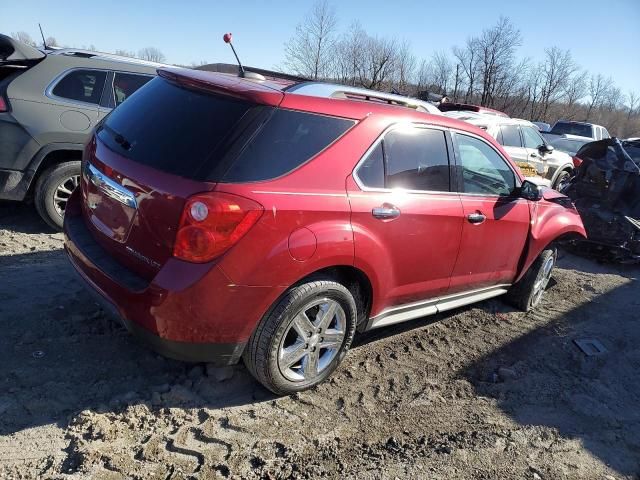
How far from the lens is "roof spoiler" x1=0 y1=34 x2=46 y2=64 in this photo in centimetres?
485

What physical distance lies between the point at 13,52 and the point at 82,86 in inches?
26.2

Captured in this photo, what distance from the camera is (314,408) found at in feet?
9.95

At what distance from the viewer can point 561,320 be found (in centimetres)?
491

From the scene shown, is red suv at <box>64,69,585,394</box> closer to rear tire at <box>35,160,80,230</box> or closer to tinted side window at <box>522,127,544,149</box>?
rear tire at <box>35,160,80,230</box>

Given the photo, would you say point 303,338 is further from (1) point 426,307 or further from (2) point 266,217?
(1) point 426,307

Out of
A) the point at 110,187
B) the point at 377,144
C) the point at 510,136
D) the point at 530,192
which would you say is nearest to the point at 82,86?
the point at 110,187

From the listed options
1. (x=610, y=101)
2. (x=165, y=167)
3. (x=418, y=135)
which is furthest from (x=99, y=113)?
(x=610, y=101)

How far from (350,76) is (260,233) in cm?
2967

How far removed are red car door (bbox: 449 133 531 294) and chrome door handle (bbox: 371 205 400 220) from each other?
2.61 ft

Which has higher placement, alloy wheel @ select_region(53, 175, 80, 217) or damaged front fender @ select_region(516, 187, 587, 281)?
damaged front fender @ select_region(516, 187, 587, 281)

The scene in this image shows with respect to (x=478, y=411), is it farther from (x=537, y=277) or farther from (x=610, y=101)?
(x=610, y=101)

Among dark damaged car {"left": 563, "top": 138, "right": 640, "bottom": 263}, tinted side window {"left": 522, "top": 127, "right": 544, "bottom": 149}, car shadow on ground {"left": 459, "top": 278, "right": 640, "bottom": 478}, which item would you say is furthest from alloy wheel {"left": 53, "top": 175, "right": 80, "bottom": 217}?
tinted side window {"left": 522, "top": 127, "right": 544, "bottom": 149}

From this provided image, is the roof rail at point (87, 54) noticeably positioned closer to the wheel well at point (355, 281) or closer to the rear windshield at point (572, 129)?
the wheel well at point (355, 281)

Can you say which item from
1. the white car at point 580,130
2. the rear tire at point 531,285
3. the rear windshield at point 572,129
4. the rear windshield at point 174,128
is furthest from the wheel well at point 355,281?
the rear windshield at point 572,129
